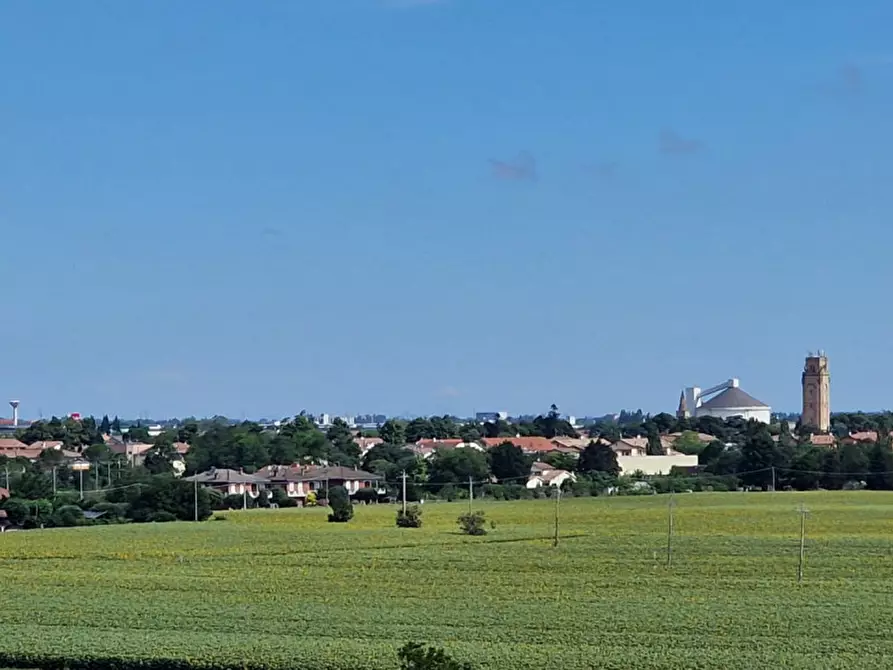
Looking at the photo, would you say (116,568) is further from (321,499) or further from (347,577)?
(321,499)

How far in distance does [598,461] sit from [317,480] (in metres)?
25.9

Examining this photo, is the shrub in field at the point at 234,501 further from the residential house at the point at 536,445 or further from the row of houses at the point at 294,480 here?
the residential house at the point at 536,445

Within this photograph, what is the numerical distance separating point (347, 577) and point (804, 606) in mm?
15116

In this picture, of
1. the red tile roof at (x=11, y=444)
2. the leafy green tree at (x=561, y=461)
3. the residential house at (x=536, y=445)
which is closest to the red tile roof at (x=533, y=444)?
the residential house at (x=536, y=445)

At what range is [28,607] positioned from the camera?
4166cm

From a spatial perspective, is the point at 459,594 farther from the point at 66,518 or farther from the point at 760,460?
the point at 760,460

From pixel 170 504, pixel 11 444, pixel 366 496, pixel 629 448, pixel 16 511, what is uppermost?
pixel 629 448

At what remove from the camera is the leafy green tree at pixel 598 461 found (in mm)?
130125

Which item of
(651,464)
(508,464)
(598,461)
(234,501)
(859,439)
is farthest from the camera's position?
(859,439)

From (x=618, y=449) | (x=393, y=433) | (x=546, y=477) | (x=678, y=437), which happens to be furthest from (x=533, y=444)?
(x=546, y=477)

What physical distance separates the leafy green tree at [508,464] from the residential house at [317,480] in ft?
29.4

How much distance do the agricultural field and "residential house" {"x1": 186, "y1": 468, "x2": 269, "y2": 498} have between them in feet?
94.3

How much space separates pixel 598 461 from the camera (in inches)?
5153

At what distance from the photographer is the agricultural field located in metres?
32.9
